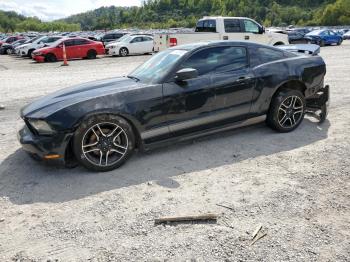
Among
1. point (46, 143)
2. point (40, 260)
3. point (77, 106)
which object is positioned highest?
point (77, 106)

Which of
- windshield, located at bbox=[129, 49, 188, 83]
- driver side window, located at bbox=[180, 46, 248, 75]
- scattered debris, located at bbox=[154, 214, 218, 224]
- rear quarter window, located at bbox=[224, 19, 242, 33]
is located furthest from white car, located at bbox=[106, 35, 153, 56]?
scattered debris, located at bbox=[154, 214, 218, 224]

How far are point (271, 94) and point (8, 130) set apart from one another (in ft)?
14.8

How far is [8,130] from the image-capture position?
605 centimetres

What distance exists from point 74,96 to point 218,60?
211cm

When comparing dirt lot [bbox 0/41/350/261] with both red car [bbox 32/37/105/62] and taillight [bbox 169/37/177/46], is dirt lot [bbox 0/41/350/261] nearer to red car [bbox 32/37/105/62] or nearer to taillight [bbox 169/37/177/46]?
taillight [bbox 169/37/177/46]

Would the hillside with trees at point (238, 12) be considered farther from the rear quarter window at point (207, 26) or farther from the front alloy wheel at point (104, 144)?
the front alloy wheel at point (104, 144)

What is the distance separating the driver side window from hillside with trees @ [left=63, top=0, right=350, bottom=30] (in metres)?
92.9

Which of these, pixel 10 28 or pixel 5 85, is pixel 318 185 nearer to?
pixel 5 85

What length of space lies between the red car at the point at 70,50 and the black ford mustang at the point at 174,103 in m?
16.9

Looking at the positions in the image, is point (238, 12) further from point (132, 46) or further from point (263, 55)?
point (263, 55)

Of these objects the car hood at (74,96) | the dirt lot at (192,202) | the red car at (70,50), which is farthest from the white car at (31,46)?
the car hood at (74,96)

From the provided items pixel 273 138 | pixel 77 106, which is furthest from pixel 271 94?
pixel 77 106

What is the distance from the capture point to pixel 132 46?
74.6 feet

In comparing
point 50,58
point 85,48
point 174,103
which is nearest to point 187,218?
point 174,103
